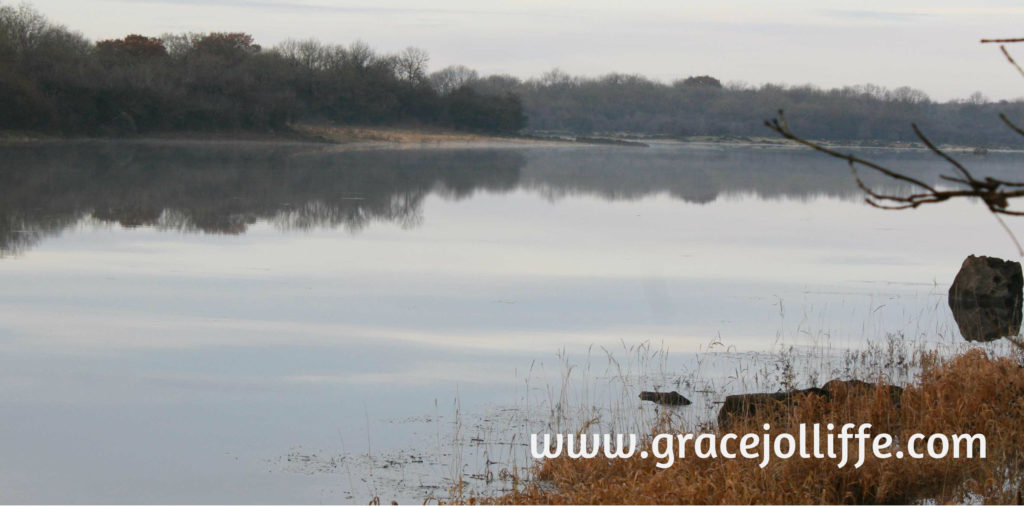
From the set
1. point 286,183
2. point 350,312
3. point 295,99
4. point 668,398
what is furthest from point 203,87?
point 668,398

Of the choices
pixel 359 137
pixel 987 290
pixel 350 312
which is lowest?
pixel 359 137

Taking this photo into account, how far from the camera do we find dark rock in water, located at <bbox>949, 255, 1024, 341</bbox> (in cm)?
1086

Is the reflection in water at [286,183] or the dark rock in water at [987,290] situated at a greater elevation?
the dark rock in water at [987,290]

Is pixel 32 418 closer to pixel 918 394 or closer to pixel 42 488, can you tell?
pixel 42 488

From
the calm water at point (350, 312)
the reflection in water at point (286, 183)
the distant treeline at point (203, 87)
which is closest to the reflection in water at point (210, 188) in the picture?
the reflection in water at point (286, 183)

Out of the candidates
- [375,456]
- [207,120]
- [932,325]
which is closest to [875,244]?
[932,325]

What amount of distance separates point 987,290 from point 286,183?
56.9 feet

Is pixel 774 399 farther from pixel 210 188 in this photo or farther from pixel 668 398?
pixel 210 188

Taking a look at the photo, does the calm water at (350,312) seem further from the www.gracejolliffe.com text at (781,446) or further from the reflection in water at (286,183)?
the www.gracejolliffe.com text at (781,446)

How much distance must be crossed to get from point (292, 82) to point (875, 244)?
53.8m

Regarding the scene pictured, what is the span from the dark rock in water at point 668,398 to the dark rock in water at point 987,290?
179 inches

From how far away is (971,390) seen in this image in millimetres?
6379

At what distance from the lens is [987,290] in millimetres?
11336

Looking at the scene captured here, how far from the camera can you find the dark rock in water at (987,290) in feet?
35.6
